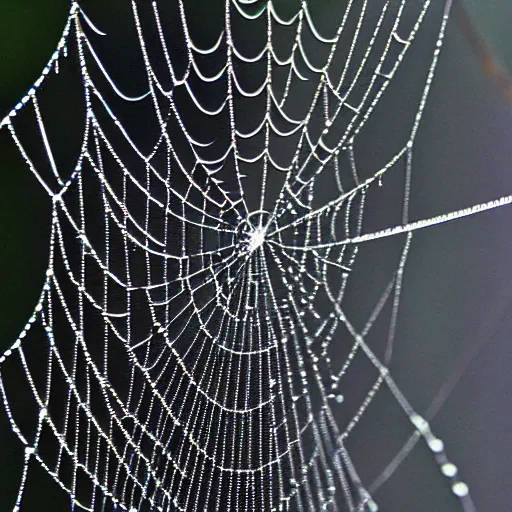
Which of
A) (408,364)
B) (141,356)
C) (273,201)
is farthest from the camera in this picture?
(408,364)

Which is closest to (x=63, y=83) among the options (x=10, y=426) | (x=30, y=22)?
(x=30, y=22)

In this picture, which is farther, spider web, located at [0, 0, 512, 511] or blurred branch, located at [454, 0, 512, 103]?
blurred branch, located at [454, 0, 512, 103]

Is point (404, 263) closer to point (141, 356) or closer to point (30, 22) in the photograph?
point (141, 356)

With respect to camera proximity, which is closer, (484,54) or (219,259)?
(219,259)

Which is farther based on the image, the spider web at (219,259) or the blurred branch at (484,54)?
the blurred branch at (484,54)
